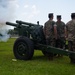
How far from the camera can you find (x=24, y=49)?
40.8 feet

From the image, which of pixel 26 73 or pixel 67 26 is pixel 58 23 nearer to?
pixel 67 26

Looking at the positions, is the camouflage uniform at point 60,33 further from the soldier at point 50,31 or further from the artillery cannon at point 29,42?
the artillery cannon at point 29,42

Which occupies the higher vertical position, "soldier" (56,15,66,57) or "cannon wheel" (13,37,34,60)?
"soldier" (56,15,66,57)

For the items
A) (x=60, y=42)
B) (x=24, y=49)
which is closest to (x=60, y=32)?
(x=60, y=42)

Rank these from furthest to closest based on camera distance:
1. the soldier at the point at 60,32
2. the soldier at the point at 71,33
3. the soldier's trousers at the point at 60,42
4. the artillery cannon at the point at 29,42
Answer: the soldier's trousers at the point at 60,42 < the soldier at the point at 60,32 < the artillery cannon at the point at 29,42 < the soldier at the point at 71,33

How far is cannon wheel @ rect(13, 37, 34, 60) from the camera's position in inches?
481

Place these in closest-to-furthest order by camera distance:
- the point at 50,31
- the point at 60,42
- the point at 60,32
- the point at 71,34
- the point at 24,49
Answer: the point at 71,34, the point at 50,31, the point at 24,49, the point at 60,32, the point at 60,42

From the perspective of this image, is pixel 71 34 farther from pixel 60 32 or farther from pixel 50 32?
pixel 60 32

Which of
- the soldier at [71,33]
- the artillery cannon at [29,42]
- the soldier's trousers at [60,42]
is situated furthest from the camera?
the soldier's trousers at [60,42]

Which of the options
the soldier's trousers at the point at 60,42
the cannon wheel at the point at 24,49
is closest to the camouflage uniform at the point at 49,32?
the soldier's trousers at the point at 60,42

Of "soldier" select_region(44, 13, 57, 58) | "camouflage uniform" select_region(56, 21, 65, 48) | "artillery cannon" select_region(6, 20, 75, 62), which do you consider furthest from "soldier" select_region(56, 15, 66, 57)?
"artillery cannon" select_region(6, 20, 75, 62)

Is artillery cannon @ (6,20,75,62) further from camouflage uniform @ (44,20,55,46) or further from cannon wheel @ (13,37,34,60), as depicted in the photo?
camouflage uniform @ (44,20,55,46)

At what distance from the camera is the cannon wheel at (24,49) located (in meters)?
12.2

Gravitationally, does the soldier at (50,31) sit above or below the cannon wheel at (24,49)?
above
